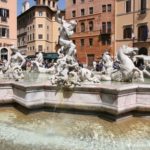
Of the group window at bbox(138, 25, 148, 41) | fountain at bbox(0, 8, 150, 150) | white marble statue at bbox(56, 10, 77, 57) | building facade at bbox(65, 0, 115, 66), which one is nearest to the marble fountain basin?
fountain at bbox(0, 8, 150, 150)

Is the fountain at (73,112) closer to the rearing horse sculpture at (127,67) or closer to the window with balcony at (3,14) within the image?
the rearing horse sculpture at (127,67)

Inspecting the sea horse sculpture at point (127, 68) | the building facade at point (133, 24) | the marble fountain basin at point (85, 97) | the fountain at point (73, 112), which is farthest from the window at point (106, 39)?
the marble fountain basin at point (85, 97)

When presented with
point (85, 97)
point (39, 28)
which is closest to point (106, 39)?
point (39, 28)

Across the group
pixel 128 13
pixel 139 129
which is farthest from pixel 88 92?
pixel 128 13

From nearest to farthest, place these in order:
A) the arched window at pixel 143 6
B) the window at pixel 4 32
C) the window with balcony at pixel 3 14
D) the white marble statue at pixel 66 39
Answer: the white marble statue at pixel 66 39 → the arched window at pixel 143 6 → the window at pixel 4 32 → the window with balcony at pixel 3 14

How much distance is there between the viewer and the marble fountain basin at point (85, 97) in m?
5.89

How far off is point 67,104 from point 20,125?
44.4 inches

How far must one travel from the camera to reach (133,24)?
3612 cm

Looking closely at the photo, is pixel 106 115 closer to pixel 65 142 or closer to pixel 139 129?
pixel 139 129

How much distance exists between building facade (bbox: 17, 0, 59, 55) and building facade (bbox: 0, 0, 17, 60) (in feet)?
52.9

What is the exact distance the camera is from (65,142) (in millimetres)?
5211

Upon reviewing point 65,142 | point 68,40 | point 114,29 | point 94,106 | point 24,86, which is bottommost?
point 65,142

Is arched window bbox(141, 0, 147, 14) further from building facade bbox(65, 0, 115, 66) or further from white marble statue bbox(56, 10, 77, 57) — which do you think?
white marble statue bbox(56, 10, 77, 57)

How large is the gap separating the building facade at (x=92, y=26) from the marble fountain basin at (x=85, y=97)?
32684 millimetres
